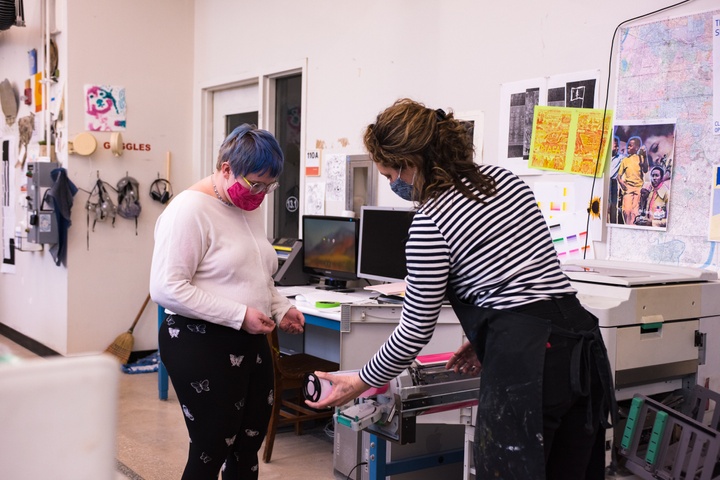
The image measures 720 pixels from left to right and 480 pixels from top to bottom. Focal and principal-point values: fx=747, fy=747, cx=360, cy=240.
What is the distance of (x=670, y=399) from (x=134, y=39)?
4429mm

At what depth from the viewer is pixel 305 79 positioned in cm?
451

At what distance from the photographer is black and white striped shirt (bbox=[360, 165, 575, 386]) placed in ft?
5.04

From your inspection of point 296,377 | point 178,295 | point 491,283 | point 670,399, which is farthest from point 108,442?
point 296,377

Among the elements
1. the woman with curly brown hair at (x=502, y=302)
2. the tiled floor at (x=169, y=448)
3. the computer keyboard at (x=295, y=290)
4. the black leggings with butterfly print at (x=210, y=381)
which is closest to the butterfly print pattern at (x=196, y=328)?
the black leggings with butterfly print at (x=210, y=381)

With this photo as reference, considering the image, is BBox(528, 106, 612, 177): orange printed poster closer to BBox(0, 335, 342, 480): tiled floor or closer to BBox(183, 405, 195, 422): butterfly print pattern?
BBox(0, 335, 342, 480): tiled floor

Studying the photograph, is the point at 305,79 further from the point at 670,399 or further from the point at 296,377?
the point at 670,399

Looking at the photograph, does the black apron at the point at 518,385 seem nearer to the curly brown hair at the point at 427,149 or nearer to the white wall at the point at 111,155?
the curly brown hair at the point at 427,149

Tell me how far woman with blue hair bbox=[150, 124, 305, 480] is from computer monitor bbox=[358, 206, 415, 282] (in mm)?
1438

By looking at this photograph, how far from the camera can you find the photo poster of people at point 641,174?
2727 millimetres

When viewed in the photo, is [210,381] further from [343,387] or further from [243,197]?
[243,197]

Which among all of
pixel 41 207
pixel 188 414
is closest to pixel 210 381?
pixel 188 414

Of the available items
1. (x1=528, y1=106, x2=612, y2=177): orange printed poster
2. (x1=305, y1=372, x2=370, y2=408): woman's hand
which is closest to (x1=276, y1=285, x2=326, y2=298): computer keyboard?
(x1=528, y1=106, x2=612, y2=177): orange printed poster

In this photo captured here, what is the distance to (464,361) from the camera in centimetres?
190

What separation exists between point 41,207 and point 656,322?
4151 millimetres
